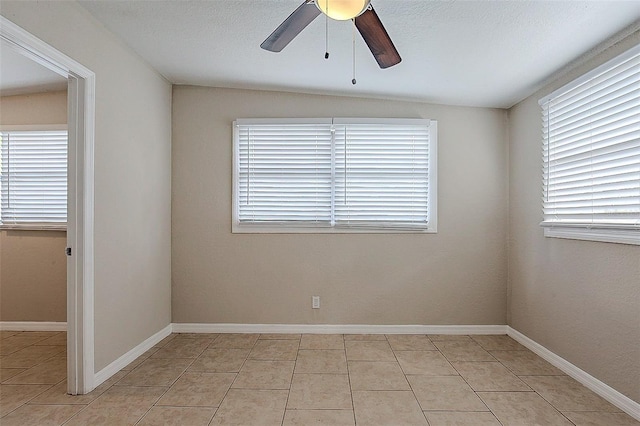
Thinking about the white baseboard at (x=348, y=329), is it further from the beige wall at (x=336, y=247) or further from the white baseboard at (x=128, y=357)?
the white baseboard at (x=128, y=357)

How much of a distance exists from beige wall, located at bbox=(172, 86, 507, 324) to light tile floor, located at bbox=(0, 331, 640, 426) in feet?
1.20

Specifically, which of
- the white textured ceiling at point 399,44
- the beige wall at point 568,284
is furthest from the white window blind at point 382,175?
the beige wall at point 568,284

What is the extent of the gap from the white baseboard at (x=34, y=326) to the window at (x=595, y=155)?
4.79m

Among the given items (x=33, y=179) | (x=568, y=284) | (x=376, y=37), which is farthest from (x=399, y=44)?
(x=33, y=179)

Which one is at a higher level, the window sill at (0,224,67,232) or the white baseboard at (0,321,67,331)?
the window sill at (0,224,67,232)

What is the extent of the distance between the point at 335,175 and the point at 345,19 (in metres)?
2.26

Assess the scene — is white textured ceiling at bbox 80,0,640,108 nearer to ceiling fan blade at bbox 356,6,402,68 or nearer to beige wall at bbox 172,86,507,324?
beige wall at bbox 172,86,507,324

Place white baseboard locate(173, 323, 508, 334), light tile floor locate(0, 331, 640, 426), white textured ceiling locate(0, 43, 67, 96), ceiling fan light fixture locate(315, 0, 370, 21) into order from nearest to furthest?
ceiling fan light fixture locate(315, 0, 370, 21) < light tile floor locate(0, 331, 640, 426) < white textured ceiling locate(0, 43, 67, 96) < white baseboard locate(173, 323, 508, 334)

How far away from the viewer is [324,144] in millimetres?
4000

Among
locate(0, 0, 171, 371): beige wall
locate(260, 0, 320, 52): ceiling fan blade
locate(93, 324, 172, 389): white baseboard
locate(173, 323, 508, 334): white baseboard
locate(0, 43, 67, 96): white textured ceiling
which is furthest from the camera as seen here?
locate(173, 323, 508, 334): white baseboard

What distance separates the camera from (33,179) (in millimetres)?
4055

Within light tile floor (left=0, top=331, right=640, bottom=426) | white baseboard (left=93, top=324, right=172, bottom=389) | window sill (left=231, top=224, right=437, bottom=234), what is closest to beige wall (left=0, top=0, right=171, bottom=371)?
white baseboard (left=93, top=324, right=172, bottom=389)

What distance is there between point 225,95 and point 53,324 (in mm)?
2983

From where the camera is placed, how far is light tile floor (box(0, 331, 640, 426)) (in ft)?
7.70
